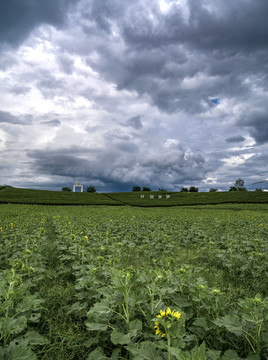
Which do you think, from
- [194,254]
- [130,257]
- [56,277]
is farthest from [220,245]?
[56,277]

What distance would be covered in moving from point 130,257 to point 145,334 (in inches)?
172

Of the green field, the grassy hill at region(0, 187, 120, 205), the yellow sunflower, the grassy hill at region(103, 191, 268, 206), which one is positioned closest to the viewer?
the yellow sunflower

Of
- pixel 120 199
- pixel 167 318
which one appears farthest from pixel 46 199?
pixel 167 318

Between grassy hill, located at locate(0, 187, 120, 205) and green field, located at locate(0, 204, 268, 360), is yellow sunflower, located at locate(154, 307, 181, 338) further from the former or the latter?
grassy hill, located at locate(0, 187, 120, 205)

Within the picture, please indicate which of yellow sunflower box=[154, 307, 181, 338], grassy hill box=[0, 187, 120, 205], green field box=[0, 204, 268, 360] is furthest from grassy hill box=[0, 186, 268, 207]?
yellow sunflower box=[154, 307, 181, 338]

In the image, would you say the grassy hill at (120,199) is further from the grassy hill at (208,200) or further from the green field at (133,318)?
the green field at (133,318)

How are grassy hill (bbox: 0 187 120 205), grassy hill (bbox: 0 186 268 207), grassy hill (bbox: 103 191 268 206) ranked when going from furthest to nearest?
grassy hill (bbox: 103 191 268 206)
grassy hill (bbox: 0 186 268 207)
grassy hill (bbox: 0 187 120 205)

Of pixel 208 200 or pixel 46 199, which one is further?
pixel 208 200

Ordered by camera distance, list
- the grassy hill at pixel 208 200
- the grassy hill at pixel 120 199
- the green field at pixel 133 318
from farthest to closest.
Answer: the grassy hill at pixel 208 200, the grassy hill at pixel 120 199, the green field at pixel 133 318

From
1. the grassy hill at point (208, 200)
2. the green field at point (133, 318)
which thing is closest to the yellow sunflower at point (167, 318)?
the green field at point (133, 318)

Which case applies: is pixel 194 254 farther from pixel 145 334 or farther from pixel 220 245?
pixel 145 334

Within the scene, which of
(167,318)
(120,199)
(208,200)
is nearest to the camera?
(167,318)

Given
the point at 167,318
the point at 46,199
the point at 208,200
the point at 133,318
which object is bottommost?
the point at 133,318

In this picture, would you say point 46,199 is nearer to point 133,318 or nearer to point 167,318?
point 133,318
